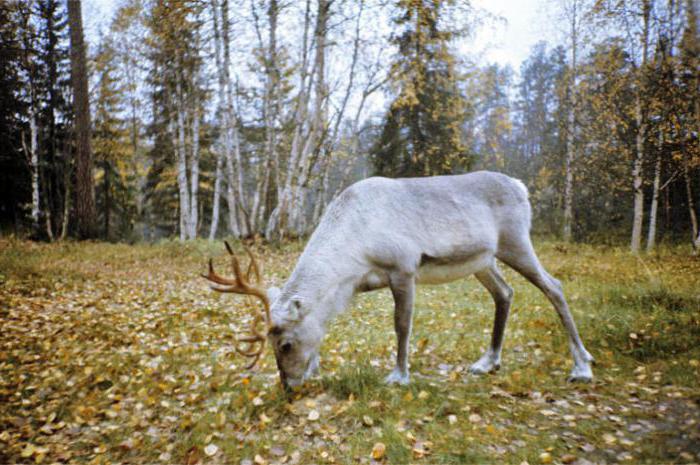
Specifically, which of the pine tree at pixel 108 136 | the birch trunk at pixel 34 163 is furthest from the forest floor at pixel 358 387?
the pine tree at pixel 108 136

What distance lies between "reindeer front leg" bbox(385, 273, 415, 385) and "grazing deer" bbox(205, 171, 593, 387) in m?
0.01

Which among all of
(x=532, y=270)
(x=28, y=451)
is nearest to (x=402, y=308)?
(x=532, y=270)

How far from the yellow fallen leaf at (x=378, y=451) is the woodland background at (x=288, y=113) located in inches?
276

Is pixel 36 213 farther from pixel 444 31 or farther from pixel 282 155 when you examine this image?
pixel 444 31

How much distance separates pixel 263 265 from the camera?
11750 millimetres

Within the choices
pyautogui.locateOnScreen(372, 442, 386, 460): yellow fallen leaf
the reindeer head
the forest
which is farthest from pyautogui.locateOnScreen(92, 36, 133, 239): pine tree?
pyautogui.locateOnScreen(372, 442, 386, 460): yellow fallen leaf

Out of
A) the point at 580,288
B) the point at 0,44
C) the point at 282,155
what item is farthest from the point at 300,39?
the point at 580,288

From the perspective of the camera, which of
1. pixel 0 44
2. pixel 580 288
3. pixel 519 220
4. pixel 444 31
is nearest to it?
pixel 519 220

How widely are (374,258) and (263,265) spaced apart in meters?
8.14

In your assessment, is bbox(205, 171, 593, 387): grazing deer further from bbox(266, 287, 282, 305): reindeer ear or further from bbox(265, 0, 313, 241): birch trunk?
bbox(265, 0, 313, 241): birch trunk

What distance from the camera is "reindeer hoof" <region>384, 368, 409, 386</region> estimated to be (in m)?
4.27

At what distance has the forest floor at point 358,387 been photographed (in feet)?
11.0

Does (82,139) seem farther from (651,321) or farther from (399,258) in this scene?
(651,321)

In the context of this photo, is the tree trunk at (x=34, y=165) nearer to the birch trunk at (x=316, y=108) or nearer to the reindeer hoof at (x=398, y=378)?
the birch trunk at (x=316, y=108)
